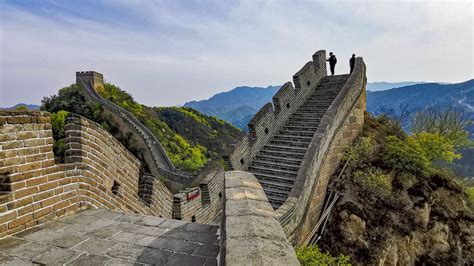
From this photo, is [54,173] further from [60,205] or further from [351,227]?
[351,227]

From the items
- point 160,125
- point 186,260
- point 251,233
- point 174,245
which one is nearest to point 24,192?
point 174,245

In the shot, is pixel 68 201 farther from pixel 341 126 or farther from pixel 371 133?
pixel 371 133

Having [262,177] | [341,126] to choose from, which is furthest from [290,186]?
[341,126]

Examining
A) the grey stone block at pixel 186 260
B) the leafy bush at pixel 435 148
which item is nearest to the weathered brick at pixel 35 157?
the grey stone block at pixel 186 260

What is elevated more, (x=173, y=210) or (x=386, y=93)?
(x=386, y=93)

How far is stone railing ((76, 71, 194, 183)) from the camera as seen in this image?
53.1ft

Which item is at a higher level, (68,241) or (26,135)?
(26,135)

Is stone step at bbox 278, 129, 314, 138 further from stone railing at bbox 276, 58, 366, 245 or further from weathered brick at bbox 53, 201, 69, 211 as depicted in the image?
weathered brick at bbox 53, 201, 69, 211

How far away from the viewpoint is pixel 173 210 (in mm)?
6160

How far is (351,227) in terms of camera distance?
24.4ft

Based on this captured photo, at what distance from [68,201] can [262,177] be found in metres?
5.75

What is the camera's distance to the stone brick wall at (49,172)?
236cm

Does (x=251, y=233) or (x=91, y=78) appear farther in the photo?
(x=91, y=78)

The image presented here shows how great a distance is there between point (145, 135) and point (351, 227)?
55.5 ft
